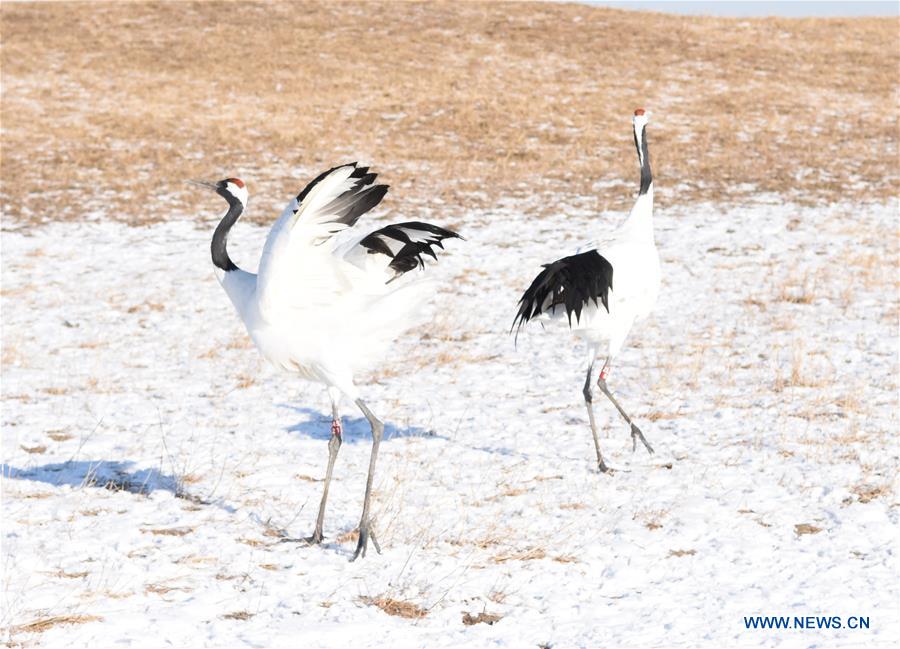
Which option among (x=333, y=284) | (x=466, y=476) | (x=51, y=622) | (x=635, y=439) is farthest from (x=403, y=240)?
(x=635, y=439)

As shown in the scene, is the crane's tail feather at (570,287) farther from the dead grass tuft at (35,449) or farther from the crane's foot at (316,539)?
the dead grass tuft at (35,449)

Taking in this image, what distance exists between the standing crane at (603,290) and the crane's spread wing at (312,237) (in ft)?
7.25

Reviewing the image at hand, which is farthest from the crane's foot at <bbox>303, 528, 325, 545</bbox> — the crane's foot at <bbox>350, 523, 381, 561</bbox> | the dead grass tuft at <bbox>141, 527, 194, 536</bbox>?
the dead grass tuft at <bbox>141, 527, 194, 536</bbox>

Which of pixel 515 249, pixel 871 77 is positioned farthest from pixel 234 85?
pixel 871 77

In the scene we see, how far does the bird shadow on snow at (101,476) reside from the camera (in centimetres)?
693

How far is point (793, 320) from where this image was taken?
1166 cm

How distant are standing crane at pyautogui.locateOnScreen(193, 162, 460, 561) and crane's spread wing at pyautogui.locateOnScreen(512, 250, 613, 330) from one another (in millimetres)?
1517

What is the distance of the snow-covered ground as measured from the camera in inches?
201

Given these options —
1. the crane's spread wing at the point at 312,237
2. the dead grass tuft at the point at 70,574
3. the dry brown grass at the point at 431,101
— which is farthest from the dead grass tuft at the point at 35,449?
the dry brown grass at the point at 431,101

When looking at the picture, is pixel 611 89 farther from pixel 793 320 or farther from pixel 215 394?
pixel 215 394

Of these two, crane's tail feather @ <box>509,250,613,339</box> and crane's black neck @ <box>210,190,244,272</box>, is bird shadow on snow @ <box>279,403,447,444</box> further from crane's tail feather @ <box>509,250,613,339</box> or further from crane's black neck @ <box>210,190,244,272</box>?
crane's black neck @ <box>210,190,244,272</box>

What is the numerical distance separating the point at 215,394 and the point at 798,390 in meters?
5.63

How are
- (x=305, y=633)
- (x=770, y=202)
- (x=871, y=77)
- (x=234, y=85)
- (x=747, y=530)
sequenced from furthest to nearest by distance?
(x=871, y=77)
(x=234, y=85)
(x=770, y=202)
(x=747, y=530)
(x=305, y=633)

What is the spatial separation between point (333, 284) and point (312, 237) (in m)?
0.40
